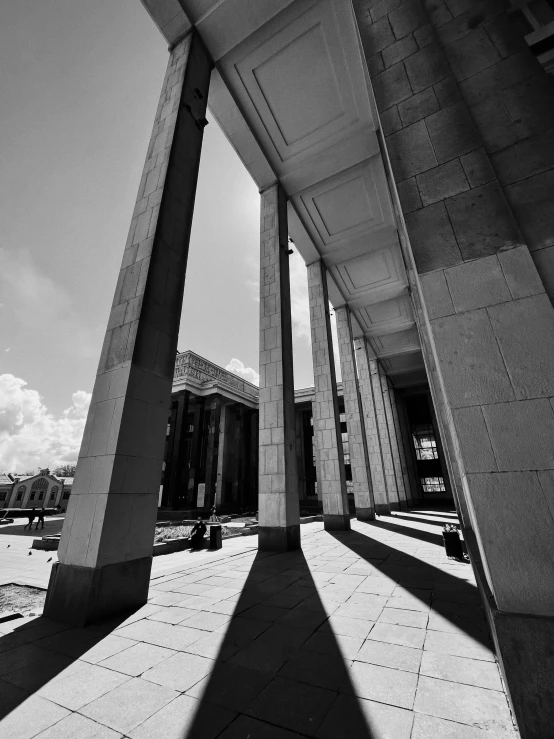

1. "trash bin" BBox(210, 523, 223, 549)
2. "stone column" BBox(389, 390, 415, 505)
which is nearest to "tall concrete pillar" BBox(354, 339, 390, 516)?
"stone column" BBox(389, 390, 415, 505)

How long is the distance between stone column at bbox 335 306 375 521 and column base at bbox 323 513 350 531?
4109 mm

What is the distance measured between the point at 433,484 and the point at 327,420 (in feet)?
92.4

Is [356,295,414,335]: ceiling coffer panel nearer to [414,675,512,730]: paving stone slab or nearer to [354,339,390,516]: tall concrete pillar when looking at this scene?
[354,339,390,516]: tall concrete pillar

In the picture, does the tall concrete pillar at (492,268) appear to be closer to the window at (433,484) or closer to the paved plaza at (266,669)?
the paved plaza at (266,669)

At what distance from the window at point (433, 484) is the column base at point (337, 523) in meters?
27.4

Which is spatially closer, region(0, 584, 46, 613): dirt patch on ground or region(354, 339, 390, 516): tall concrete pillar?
region(0, 584, 46, 613): dirt patch on ground

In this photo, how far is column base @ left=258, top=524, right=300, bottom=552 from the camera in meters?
8.35

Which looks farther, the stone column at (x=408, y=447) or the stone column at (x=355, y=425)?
the stone column at (x=408, y=447)

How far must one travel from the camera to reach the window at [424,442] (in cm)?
3572

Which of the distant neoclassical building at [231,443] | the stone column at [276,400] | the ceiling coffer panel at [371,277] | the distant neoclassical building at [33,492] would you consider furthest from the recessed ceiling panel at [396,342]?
the distant neoclassical building at [33,492]

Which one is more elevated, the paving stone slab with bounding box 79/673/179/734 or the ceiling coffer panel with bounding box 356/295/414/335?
the ceiling coffer panel with bounding box 356/295/414/335

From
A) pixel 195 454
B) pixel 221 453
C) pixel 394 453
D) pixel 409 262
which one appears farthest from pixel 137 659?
pixel 221 453

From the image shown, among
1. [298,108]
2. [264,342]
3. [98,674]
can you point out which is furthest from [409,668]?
[298,108]

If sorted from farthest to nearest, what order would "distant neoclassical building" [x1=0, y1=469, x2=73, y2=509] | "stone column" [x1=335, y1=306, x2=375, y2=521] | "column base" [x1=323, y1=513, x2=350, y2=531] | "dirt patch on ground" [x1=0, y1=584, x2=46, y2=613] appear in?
"distant neoclassical building" [x1=0, y1=469, x2=73, y2=509] < "stone column" [x1=335, y1=306, x2=375, y2=521] < "column base" [x1=323, y1=513, x2=350, y2=531] < "dirt patch on ground" [x1=0, y1=584, x2=46, y2=613]
